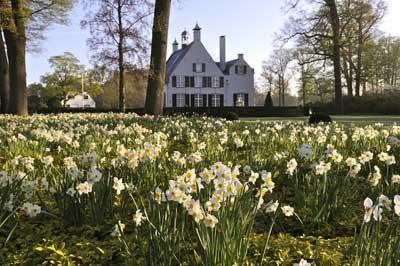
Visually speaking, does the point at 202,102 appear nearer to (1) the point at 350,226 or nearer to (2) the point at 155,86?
(2) the point at 155,86

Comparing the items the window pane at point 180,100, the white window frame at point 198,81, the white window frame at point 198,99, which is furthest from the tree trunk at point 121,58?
the white window frame at point 198,99

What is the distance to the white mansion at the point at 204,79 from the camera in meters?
52.3

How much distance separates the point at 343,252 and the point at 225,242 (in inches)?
33.5

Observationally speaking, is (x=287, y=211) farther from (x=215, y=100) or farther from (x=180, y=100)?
(x=215, y=100)

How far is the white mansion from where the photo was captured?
5228 centimetres

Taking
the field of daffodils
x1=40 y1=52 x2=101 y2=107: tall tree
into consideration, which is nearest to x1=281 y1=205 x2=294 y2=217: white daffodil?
the field of daffodils

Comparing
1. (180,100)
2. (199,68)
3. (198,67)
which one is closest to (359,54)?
(199,68)

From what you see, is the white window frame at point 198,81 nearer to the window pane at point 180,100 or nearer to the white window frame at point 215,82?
the white window frame at point 215,82

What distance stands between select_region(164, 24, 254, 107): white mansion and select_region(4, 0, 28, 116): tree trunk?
3400 centimetres

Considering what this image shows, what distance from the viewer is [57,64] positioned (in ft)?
200

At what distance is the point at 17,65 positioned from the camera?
17688mm

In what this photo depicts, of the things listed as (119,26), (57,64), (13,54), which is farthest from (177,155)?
(57,64)

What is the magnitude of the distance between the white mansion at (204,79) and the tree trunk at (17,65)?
3400 centimetres

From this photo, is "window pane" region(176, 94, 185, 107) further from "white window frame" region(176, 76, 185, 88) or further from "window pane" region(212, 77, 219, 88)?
"window pane" region(212, 77, 219, 88)
